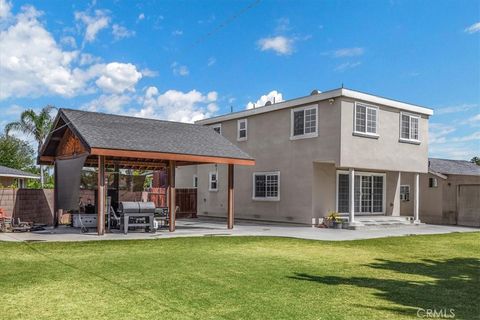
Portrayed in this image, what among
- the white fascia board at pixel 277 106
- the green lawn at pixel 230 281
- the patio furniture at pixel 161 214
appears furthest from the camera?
the white fascia board at pixel 277 106

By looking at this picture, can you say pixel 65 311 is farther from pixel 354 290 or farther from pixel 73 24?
pixel 73 24

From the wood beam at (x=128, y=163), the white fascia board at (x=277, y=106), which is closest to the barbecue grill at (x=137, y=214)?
the wood beam at (x=128, y=163)

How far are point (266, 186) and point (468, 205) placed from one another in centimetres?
1043

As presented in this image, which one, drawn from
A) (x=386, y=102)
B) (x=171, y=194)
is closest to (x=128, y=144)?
(x=171, y=194)

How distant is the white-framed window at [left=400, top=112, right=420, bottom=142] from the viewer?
20.2m

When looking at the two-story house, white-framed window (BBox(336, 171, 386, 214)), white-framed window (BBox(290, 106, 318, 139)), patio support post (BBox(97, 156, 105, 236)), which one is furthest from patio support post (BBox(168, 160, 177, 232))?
white-framed window (BBox(336, 171, 386, 214))

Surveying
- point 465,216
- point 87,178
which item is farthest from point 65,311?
point 465,216

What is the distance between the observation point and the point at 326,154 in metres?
18.1

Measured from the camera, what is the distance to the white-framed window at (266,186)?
2046 cm

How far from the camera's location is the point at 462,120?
18.8m

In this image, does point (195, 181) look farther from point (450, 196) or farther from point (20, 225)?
point (450, 196)

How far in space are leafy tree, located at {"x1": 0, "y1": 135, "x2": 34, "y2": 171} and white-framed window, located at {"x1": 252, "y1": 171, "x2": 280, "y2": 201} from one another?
34.6 metres

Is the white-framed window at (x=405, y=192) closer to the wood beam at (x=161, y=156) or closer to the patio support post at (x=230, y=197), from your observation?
the wood beam at (x=161, y=156)

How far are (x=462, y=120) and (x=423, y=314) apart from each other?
50.6 ft
